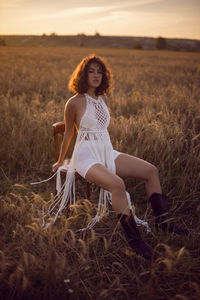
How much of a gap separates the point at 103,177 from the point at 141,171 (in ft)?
1.54

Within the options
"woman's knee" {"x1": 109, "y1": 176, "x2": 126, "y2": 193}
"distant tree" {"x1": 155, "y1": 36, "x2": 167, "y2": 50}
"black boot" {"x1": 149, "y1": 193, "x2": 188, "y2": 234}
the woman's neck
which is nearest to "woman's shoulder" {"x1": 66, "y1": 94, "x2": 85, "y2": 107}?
the woman's neck

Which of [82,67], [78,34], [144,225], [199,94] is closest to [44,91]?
[199,94]

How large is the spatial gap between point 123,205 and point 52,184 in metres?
1.47

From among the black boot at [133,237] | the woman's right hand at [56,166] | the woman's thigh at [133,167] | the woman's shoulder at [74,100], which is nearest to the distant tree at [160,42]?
the woman's shoulder at [74,100]

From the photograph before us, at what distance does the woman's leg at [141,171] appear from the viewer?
2.22 meters

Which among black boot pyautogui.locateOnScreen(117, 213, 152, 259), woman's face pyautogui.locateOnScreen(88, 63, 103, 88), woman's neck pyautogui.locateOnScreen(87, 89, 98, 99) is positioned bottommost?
black boot pyautogui.locateOnScreen(117, 213, 152, 259)

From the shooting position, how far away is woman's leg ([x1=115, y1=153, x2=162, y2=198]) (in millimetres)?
2221

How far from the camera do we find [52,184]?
3.10 meters

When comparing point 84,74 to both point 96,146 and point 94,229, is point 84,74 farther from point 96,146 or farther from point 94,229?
point 94,229

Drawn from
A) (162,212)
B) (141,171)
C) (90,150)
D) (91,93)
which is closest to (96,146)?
(90,150)

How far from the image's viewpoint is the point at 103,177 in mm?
1964

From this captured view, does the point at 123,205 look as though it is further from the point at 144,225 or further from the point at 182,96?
the point at 182,96

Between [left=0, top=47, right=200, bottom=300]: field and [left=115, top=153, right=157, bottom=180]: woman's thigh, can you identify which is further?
[left=115, top=153, right=157, bottom=180]: woman's thigh

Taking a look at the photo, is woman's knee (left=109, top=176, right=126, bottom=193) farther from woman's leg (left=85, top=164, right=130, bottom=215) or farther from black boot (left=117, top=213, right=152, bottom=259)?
black boot (left=117, top=213, right=152, bottom=259)
